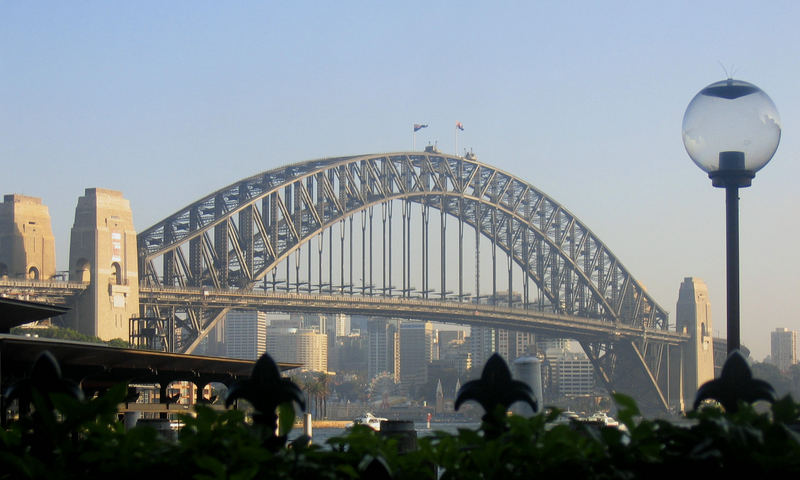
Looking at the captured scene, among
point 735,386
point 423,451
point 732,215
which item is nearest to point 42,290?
point 732,215

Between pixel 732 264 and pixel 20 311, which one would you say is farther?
pixel 20 311

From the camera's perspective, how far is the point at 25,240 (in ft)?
257

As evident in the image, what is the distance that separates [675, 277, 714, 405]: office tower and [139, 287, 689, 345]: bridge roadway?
1281 mm

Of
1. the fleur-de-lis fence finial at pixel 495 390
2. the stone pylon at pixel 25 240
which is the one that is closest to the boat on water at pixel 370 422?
the fleur-de-lis fence finial at pixel 495 390

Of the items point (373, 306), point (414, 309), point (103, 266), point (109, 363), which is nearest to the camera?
point (109, 363)

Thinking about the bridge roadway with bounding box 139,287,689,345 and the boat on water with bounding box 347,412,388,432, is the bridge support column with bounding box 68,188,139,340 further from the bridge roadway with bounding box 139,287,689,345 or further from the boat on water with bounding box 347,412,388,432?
the boat on water with bounding box 347,412,388,432

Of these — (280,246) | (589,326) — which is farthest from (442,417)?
(280,246)

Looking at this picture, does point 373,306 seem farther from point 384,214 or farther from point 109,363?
point 109,363

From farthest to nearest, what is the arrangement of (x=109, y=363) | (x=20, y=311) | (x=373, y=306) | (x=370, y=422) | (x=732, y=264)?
1. (x=373, y=306)
2. (x=370, y=422)
3. (x=109, y=363)
4. (x=20, y=311)
5. (x=732, y=264)

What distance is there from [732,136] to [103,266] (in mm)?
73154

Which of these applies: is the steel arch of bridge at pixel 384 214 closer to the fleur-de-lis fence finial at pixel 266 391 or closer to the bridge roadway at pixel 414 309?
the bridge roadway at pixel 414 309

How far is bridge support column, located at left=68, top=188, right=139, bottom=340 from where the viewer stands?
77938 millimetres

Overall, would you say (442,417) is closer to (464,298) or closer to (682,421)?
(464,298)

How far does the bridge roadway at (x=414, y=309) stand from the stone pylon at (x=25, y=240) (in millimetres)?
6584
